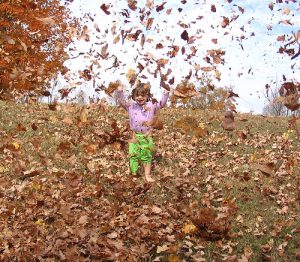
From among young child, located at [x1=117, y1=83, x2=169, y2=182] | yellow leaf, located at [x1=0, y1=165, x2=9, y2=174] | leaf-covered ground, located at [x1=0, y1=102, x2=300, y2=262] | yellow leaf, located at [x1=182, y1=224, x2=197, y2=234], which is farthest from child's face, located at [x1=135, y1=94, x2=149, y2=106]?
yellow leaf, located at [x1=0, y1=165, x2=9, y2=174]

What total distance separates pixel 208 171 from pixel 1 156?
4.98 metres

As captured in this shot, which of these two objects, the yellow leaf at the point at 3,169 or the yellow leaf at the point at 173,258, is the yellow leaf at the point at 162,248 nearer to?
the yellow leaf at the point at 173,258

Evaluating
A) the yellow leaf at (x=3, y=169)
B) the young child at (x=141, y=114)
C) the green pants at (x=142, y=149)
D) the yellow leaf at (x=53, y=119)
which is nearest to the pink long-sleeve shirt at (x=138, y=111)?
the young child at (x=141, y=114)

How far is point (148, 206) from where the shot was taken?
652cm

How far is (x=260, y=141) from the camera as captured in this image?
14.1 m

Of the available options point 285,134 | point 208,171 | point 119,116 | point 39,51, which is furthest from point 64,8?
point 208,171

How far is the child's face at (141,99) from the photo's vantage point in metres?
7.54

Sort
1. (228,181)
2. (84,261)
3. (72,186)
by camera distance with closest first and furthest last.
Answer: (84,261), (72,186), (228,181)

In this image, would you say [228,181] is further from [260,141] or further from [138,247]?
[260,141]

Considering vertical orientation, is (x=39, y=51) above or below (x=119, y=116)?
above

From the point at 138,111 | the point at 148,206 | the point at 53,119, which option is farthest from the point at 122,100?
the point at 53,119

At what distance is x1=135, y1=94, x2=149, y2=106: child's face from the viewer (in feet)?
24.7

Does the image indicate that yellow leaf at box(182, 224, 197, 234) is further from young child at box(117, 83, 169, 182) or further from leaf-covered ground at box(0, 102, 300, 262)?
young child at box(117, 83, 169, 182)

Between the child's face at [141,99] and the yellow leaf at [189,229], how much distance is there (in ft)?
9.22
